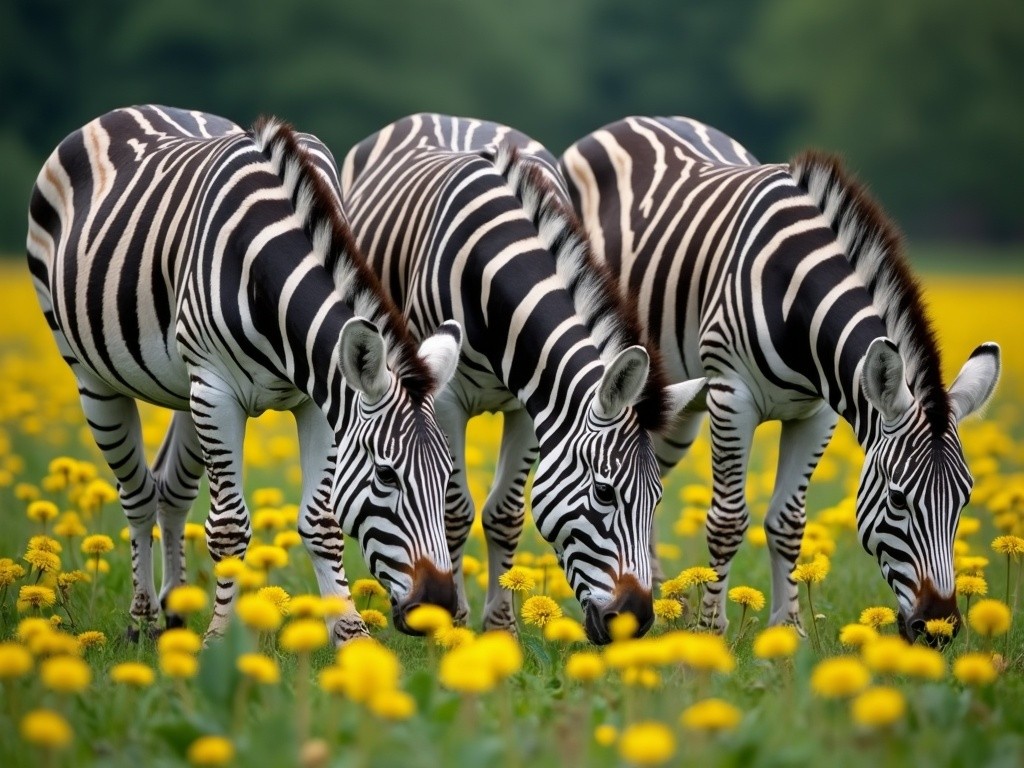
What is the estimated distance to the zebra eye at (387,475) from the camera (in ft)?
16.0

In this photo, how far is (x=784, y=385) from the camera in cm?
622

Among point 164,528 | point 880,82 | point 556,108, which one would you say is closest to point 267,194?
point 164,528

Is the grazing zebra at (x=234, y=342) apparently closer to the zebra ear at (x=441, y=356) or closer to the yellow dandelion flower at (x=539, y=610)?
the zebra ear at (x=441, y=356)

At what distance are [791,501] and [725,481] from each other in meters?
0.43

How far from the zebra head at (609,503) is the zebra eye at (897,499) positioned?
971 millimetres

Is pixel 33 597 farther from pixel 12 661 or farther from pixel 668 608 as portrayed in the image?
pixel 668 608

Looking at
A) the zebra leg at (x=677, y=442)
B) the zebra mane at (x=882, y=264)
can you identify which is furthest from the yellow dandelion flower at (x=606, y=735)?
the zebra leg at (x=677, y=442)

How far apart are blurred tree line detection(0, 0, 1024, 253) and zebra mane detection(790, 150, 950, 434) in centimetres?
3786

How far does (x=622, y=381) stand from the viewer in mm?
5059

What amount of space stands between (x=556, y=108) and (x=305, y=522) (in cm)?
4548

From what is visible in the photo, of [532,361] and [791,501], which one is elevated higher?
[532,361]

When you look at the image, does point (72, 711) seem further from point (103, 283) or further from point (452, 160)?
point (452, 160)

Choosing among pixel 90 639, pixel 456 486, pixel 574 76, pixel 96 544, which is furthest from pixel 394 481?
pixel 574 76

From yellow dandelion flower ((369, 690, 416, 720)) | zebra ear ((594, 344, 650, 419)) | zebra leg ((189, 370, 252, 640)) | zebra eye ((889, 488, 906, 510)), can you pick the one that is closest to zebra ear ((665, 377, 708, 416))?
zebra ear ((594, 344, 650, 419))
